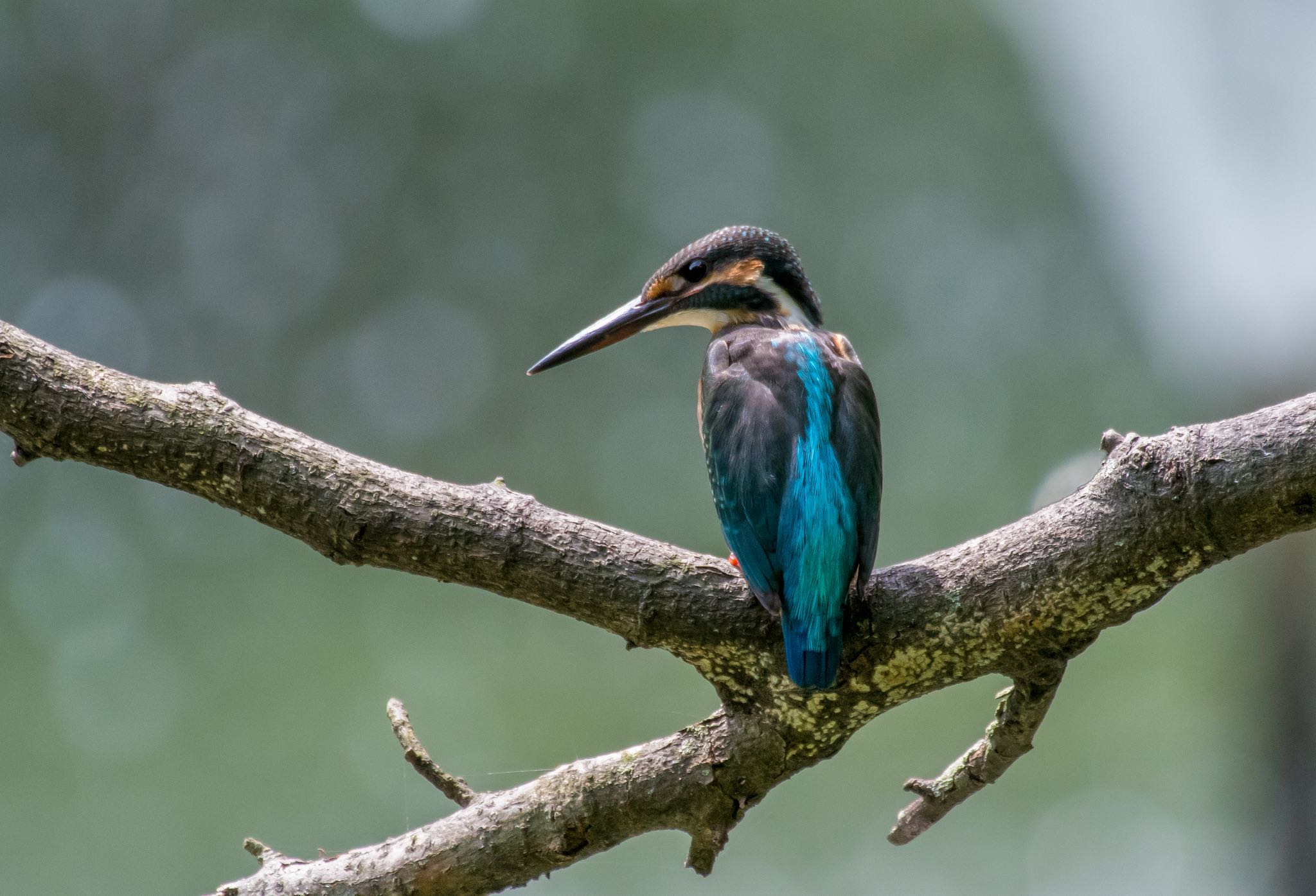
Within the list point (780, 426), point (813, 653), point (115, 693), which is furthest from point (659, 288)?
point (115, 693)

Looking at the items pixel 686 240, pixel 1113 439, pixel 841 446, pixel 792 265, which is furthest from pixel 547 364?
pixel 686 240

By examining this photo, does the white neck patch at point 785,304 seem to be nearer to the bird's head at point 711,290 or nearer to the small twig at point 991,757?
the bird's head at point 711,290

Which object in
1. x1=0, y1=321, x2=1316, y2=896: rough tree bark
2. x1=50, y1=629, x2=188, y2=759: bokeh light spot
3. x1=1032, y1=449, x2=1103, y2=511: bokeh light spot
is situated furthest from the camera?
x1=50, y1=629, x2=188, y2=759: bokeh light spot

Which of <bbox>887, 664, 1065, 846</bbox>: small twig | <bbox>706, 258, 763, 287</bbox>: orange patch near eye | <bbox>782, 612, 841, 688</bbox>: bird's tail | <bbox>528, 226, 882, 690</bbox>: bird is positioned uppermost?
<bbox>706, 258, 763, 287</bbox>: orange patch near eye

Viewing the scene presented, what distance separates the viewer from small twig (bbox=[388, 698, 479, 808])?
146 centimetres

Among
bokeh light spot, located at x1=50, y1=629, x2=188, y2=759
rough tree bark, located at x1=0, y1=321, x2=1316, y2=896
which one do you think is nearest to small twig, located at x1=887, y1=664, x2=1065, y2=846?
rough tree bark, located at x1=0, y1=321, x2=1316, y2=896

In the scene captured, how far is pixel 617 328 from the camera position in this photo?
1939 millimetres

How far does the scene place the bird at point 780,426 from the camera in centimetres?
133

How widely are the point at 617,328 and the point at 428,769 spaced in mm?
837

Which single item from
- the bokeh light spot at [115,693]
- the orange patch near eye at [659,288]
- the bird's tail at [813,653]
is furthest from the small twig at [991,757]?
the bokeh light spot at [115,693]

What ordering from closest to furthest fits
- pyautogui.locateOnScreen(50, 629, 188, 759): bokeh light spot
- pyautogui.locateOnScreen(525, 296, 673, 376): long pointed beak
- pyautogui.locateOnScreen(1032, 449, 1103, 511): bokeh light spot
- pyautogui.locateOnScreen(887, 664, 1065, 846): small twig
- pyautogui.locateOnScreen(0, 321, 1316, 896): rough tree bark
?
pyautogui.locateOnScreen(0, 321, 1316, 896): rough tree bark
pyautogui.locateOnScreen(887, 664, 1065, 846): small twig
pyautogui.locateOnScreen(525, 296, 673, 376): long pointed beak
pyautogui.locateOnScreen(1032, 449, 1103, 511): bokeh light spot
pyautogui.locateOnScreen(50, 629, 188, 759): bokeh light spot

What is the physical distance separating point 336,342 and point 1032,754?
3.45 meters

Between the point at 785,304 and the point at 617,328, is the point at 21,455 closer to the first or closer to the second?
the point at 617,328

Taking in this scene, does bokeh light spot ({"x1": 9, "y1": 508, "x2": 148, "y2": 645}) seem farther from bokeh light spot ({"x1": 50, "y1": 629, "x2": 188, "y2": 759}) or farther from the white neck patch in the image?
the white neck patch
